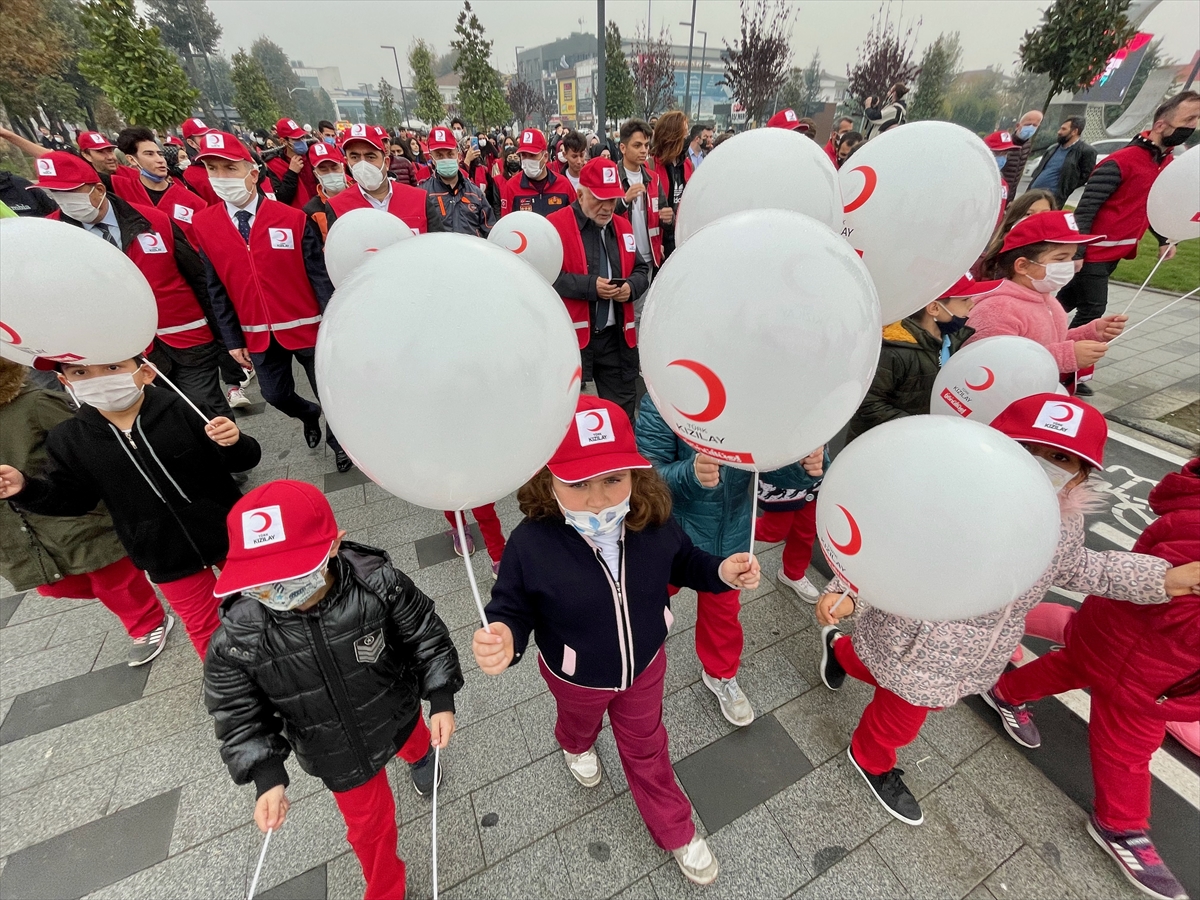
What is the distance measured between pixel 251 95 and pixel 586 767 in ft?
153

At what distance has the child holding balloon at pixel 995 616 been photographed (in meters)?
1.62

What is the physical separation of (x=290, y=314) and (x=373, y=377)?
3467mm

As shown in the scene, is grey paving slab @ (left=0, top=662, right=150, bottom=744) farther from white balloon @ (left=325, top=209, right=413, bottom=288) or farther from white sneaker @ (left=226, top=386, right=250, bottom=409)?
white sneaker @ (left=226, top=386, right=250, bottom=409)

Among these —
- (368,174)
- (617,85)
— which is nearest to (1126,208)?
(368,174)

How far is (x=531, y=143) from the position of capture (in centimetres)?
613

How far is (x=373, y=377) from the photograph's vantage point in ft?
3.62

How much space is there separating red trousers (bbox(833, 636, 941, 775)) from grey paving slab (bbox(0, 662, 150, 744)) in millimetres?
3512

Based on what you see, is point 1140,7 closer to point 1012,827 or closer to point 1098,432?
point 1098,432

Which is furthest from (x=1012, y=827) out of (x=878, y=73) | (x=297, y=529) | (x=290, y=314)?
(x=878, y=73)

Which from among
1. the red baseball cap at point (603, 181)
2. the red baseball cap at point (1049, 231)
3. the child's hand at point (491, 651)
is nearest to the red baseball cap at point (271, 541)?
the child's hand at point (491, 651)

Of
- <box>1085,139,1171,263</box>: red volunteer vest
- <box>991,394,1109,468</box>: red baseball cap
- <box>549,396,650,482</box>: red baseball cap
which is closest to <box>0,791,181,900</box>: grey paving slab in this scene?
<box>549,396,650,482</box>: red baseball cap

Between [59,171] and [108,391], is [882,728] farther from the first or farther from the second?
[59,171]

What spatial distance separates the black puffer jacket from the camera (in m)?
1.46

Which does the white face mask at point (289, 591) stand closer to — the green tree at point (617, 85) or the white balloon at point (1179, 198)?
the white balloon at point (1179, 198)
